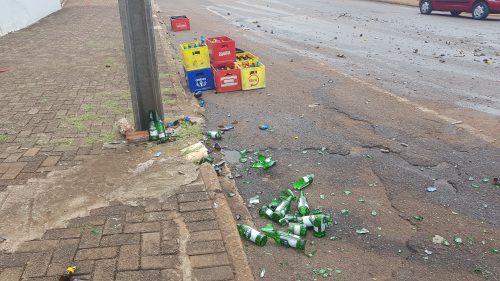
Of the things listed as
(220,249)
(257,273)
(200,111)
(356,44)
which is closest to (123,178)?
(220,249)

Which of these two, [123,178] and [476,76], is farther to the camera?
[476,76]

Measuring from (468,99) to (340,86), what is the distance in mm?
2118

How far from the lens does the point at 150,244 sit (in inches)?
127

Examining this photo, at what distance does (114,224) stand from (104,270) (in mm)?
577

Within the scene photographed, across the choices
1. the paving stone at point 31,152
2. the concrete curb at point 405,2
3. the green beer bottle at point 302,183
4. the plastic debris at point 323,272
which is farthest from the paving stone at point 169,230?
the concrete curb at point 405,2

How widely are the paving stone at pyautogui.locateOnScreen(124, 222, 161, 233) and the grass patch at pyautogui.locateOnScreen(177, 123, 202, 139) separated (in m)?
1.96

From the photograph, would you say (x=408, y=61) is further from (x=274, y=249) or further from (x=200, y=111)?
(x=274, y=249)

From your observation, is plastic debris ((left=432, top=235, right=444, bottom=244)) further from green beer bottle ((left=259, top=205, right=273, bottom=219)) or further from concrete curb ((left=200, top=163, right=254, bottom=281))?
concrete curb ((left=200, top=163, right=254, bottom=281))

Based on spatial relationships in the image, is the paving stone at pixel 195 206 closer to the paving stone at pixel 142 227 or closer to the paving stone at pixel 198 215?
the paving stone at pixel 198 215

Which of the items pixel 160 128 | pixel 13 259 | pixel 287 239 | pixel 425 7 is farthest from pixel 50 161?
pixel 425 7

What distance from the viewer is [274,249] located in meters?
3.38

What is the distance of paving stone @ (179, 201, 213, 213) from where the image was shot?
12.0 ft

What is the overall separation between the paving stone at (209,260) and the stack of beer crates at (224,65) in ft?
15.3

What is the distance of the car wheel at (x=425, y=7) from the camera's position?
17.7 metres
